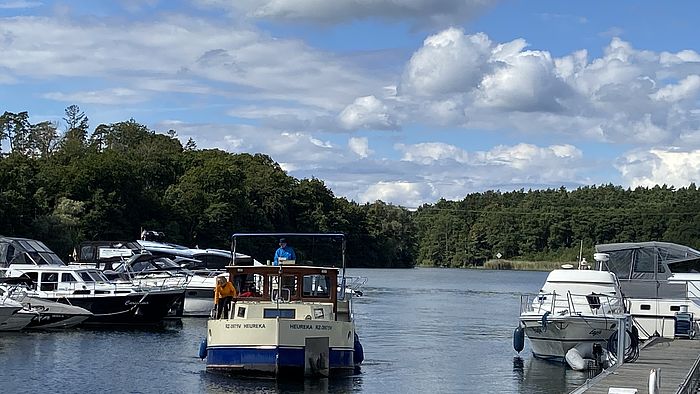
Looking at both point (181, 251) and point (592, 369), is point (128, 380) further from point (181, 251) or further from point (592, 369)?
point (181, 251)

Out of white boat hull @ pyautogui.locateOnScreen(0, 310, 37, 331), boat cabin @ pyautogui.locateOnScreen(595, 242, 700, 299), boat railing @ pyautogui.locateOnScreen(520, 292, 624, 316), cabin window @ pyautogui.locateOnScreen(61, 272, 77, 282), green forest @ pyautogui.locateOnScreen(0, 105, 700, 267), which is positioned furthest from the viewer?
green forest @ pyautogui.locateOnScreen(0, 105, 700, 267)

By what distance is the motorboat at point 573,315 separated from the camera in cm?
3597

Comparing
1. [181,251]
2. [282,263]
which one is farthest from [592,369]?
[181,251]

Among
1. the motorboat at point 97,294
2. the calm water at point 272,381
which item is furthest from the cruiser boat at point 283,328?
the motorboat at point 97,294

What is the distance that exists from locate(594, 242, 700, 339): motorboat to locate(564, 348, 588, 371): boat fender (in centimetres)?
525

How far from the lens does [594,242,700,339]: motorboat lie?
40.8m

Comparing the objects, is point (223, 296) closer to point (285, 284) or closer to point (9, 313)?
point (285, 284)

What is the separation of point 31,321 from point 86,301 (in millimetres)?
3405

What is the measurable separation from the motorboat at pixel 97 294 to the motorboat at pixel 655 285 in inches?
777

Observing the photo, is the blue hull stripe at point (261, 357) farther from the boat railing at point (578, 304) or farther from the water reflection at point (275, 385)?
the boat railing at point (578, 304)

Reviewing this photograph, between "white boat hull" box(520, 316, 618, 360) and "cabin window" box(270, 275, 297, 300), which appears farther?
"white boat hull" box(520, 316, 618, 360)

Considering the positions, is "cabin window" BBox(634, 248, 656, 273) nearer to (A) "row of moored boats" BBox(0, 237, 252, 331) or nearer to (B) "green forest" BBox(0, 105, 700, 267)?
(A) "row of moored boats" BBox(0, 237, 252, 331)

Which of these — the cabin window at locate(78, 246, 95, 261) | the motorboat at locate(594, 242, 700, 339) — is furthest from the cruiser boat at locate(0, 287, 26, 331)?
the motorboat at locate(594, 242, 700, 339)

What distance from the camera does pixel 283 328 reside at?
30.4 meters
